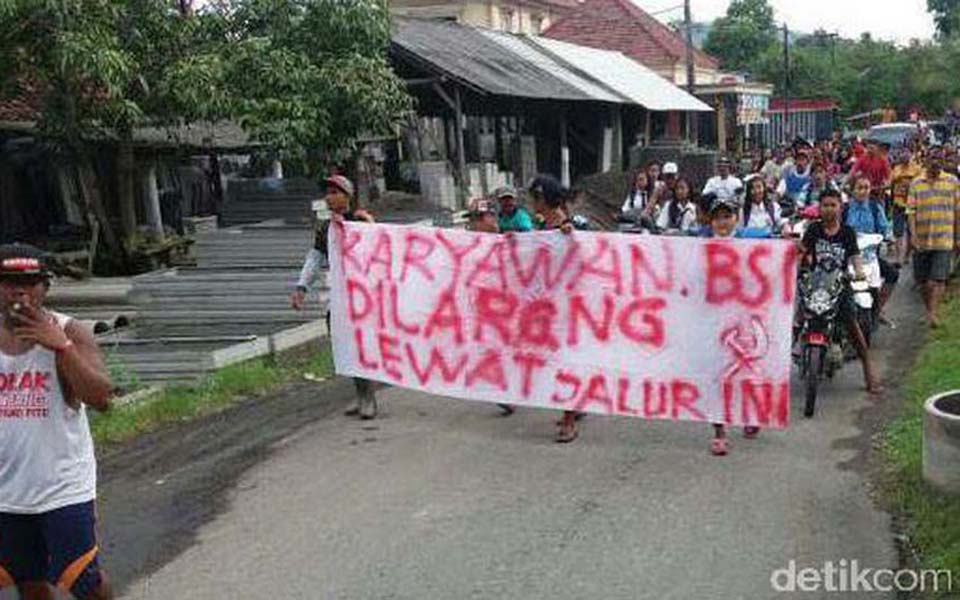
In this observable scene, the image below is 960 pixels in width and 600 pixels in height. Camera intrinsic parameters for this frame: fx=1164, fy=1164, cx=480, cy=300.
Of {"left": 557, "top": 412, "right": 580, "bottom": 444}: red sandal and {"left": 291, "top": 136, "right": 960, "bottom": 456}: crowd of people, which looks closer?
{"left": 557, "top": 412, "right": 580, "bottom": 444}: red sandal

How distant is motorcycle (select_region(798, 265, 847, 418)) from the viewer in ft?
27.0

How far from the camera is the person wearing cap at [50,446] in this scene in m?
3.95

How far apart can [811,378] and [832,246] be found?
1.03 m

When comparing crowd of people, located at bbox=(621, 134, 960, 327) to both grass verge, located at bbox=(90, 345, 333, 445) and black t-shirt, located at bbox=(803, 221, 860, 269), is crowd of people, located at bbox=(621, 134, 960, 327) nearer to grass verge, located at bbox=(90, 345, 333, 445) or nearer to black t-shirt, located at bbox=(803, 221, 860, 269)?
black t-shirt, located at bbox=(803, 221, 860, 269)

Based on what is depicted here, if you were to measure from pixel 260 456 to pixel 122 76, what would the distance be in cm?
735

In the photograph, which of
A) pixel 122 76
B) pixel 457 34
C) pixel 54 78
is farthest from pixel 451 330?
pixel 457 34

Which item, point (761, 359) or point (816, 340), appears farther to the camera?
point (816, 340)

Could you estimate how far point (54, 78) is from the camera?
14.1 m

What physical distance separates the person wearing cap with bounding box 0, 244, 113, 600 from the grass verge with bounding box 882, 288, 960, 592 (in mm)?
3374

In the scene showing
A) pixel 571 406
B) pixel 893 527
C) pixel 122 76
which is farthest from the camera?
pixel 122 76

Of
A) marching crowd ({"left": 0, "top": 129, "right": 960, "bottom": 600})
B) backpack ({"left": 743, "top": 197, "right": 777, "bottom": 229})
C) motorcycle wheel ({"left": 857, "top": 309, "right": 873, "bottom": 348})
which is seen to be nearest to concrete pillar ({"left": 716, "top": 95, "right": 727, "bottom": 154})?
marching crowd ({"left": 0, "top": 129, "right": 960, "bottom": 600})

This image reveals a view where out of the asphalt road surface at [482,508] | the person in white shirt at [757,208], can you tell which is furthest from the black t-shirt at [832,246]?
the person in white shirt at [757,208]

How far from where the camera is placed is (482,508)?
20.3 feet

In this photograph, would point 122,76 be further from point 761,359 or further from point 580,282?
point 761,359
